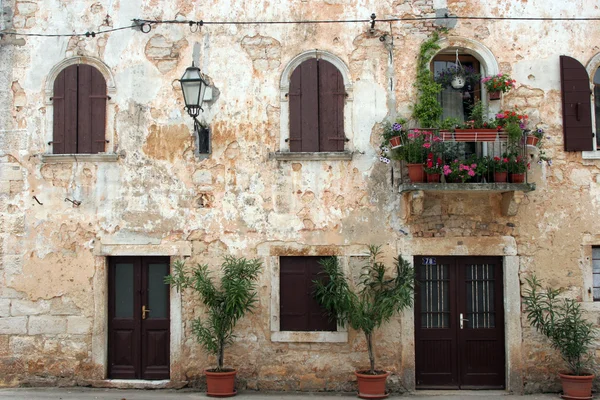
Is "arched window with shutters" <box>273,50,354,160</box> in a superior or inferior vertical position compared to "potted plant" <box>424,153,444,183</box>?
superior

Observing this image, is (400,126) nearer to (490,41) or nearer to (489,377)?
(490,41)

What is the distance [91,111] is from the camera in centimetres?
1039

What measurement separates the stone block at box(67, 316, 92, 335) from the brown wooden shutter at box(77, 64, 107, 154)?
2.57m

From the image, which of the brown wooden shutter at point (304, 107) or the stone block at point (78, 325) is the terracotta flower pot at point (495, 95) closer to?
the brown wooden shutter at point (304, 107)

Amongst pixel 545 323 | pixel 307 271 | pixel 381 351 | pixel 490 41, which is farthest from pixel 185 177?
pixel 545 323

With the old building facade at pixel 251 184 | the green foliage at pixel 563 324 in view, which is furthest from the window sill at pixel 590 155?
the green foliage at pixel 563 324

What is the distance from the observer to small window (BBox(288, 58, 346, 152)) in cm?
1023

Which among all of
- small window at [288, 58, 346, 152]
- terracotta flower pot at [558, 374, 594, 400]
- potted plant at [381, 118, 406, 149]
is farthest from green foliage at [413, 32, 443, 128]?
terracotta flower pot at [558, 374, 594, 400]

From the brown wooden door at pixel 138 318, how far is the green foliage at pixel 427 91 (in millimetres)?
4491

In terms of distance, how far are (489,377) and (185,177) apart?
5.56m

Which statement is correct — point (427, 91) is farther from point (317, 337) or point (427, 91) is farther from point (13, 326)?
point (13, 326)

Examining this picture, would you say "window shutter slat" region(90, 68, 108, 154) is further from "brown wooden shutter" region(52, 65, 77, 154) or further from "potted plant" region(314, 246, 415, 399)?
"potted plant" region(314, 246, 415, 399)

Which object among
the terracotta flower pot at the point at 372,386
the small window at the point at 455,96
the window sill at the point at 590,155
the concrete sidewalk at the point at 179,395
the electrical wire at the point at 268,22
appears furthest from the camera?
the small window at the point at 455,96

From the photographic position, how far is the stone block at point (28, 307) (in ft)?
33.4
